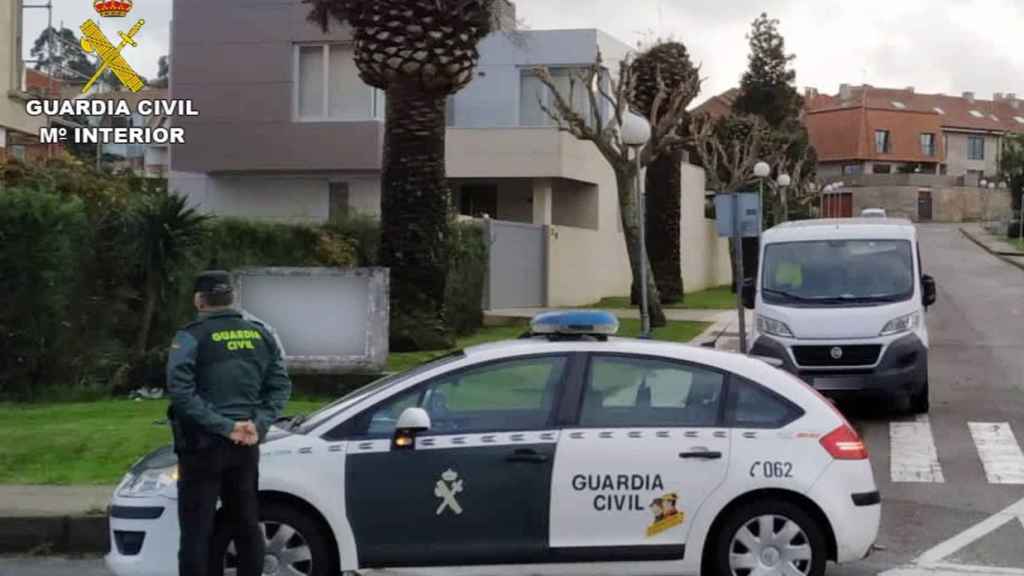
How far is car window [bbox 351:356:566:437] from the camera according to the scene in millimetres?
7172

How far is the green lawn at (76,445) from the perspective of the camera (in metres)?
10.7

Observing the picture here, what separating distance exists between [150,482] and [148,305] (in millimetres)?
8920

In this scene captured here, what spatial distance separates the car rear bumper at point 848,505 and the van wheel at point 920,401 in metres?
8.19

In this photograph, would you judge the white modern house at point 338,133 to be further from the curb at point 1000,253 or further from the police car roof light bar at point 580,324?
the police car roof light bar at point 580,324

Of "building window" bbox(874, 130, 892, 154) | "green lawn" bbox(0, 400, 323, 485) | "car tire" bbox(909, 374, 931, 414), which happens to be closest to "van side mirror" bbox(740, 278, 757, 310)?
"car tire" bbox(909, 374, 931, 414)

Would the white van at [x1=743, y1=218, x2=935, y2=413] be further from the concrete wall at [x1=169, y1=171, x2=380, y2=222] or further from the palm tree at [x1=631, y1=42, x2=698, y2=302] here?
the concrete wall at [x1=169, y1=171, x2=380, y2=222]

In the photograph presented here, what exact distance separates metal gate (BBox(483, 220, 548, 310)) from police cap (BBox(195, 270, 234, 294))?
1890 centimetres

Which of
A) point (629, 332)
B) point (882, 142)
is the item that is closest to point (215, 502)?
point (629, 332)

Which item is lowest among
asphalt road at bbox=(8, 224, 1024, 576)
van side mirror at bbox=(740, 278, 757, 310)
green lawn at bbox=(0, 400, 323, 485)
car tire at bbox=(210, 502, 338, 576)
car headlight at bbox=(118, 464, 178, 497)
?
asphalt road at bbox=(8, 224, 1024, 576)

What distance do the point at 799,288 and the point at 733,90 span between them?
182 feet

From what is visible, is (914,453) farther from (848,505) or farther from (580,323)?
(580,323)

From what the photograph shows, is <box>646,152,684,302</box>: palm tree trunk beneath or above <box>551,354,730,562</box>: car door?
above

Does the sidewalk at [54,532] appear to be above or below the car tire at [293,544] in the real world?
below

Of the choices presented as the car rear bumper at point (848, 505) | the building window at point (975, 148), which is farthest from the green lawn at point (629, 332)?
the building window at point (975, 148)
